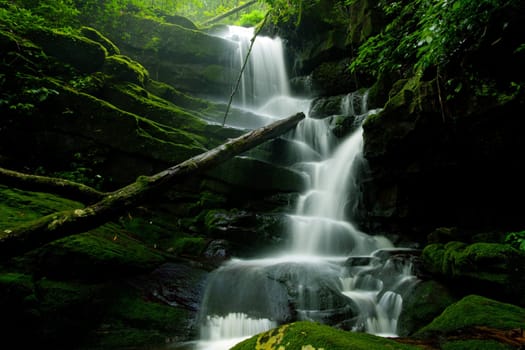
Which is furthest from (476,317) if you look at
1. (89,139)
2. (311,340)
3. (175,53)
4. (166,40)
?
(166,40)

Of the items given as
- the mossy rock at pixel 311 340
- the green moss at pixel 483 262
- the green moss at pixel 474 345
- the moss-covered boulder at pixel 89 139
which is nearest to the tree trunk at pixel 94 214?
the moss-covered boulder at pixel 89 139

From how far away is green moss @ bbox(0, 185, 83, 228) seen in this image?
381cm

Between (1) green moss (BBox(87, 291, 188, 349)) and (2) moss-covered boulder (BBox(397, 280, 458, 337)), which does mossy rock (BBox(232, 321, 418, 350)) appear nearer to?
(1) green moss (BBox(87, 291, 188, 349))

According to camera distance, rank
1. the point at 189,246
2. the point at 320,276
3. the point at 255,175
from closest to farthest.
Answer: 1. the point at 320,276
2. the point at 189,246
3. the point at 255,175

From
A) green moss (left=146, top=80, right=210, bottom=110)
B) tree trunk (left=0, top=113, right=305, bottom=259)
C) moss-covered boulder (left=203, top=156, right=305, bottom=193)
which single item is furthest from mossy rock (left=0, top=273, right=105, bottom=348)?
green moss (left=146, top=80, right=210, bottom=110)

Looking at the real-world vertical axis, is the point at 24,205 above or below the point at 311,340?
above

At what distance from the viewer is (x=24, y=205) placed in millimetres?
4359

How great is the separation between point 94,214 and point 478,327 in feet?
14.2

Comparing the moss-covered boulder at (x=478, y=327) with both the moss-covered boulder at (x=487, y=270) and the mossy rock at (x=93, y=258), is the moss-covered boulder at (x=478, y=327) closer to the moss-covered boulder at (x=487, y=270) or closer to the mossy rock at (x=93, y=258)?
the moss-covered boulder at (x=487, y=270)

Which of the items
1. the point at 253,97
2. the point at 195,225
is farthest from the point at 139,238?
the point at 253,97

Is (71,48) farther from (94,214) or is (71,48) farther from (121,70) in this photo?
(94,214)

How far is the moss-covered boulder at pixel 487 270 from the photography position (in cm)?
354

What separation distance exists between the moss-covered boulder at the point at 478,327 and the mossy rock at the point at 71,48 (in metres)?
9.67

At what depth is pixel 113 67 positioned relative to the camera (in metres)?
8.96
